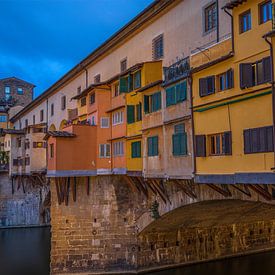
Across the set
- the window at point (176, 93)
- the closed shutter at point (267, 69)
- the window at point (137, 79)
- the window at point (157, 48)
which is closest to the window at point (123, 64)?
the window at point (157, 48)

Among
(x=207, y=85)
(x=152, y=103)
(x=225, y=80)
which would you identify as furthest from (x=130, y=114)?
(x=225, y=80)

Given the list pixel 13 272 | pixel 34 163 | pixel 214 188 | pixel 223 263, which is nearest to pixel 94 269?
pixel 13 272

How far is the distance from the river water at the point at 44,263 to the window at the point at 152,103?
1043cm

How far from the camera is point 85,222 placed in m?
24.5

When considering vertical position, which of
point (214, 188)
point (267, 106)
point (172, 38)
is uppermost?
point (172, 38)

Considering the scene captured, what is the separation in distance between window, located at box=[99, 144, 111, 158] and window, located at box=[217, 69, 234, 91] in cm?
1128

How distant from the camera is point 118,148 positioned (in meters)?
23.7

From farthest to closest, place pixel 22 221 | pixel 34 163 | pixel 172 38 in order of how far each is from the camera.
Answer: pixel 22 221
pixel 34 163
pixel 172 38

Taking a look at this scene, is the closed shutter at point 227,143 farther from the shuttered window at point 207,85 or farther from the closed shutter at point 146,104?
the closed shutter at point 146,104

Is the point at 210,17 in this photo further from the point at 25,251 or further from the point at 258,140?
the point at 25,251

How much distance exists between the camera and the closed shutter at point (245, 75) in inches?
503

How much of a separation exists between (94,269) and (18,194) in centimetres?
2632

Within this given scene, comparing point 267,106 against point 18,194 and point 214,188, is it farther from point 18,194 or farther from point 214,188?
point 18,194

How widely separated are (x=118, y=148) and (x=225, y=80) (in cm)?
1068
